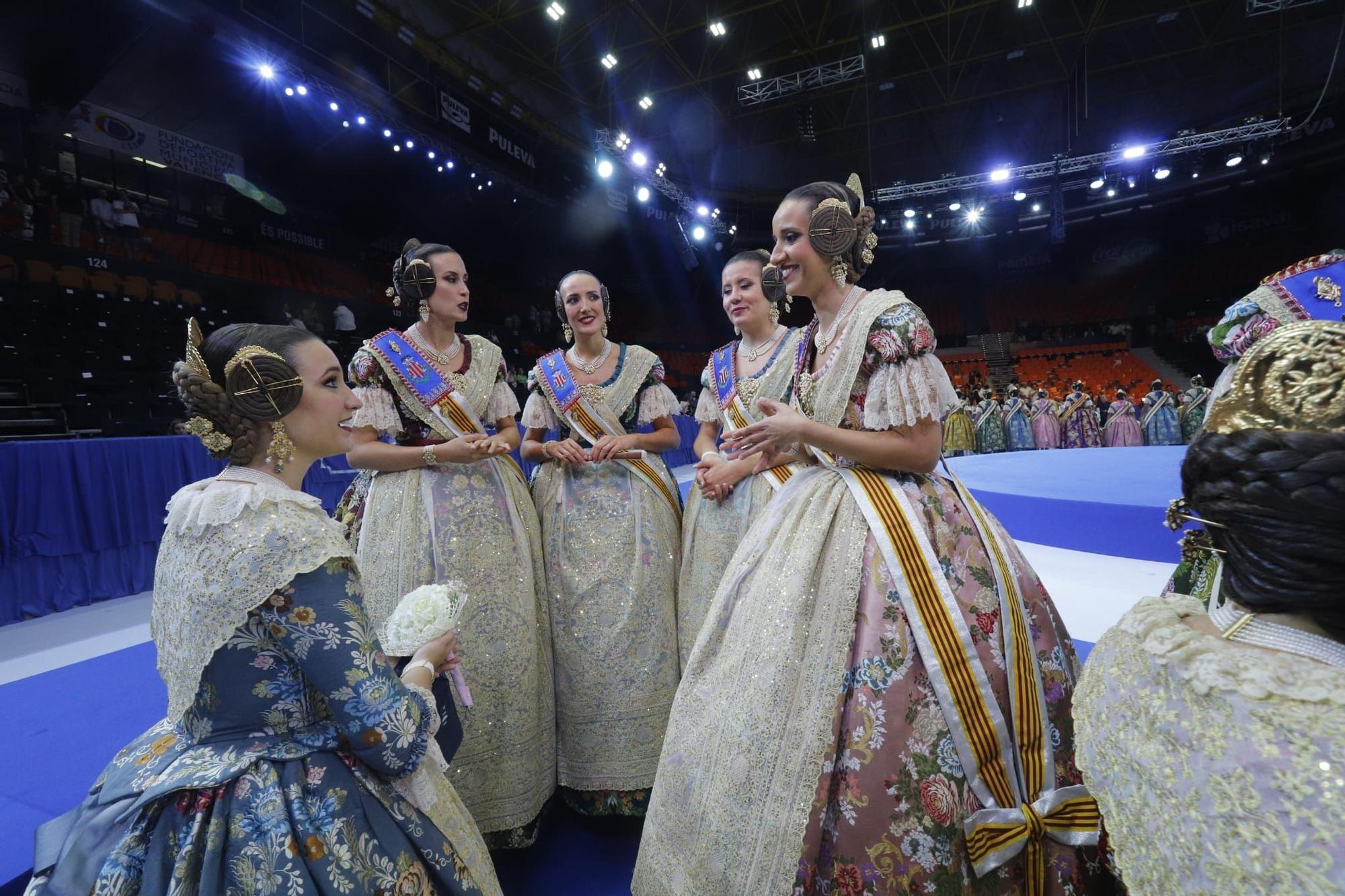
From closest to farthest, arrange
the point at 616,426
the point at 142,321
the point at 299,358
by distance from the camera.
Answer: the point at 299,358
the point at 616,426
the point at 142,321

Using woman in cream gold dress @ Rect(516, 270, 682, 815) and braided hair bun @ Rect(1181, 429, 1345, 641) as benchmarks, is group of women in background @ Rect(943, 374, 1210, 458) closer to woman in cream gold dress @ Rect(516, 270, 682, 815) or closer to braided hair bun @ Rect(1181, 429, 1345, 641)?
woman in cream gold dress @ Rect(516, 270, 682, 815)

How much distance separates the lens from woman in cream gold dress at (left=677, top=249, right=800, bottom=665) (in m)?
1.95

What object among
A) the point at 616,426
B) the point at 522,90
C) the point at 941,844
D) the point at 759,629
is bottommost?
the point at 941,844

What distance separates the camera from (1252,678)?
0.56 m

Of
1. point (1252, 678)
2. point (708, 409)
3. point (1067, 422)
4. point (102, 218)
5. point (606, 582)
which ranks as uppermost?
point (102, 218)

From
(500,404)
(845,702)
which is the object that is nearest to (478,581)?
(500,404)

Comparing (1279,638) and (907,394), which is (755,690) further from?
(1279,638)

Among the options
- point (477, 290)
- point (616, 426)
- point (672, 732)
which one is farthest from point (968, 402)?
point (672, 732)

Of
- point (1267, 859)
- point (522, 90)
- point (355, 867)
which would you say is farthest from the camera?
point (522, 90)

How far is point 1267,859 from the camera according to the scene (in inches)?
21.1

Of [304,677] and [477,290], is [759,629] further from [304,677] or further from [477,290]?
[477,290]

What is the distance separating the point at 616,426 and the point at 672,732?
115 cm

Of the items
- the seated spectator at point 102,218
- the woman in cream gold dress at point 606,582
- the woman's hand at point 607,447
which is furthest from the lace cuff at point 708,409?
the seated spectator at point 102,218

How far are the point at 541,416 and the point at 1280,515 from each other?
2013 millimetres
